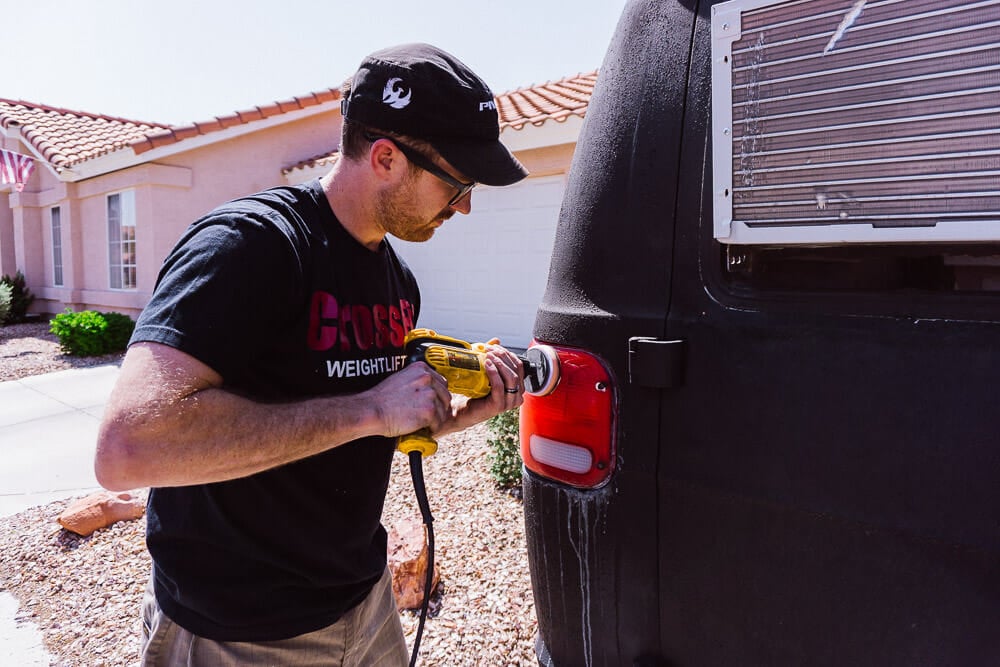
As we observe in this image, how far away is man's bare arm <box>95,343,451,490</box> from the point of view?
1036 millimetres

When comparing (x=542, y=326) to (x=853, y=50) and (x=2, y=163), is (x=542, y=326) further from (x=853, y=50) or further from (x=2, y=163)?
(x=2, y=163)

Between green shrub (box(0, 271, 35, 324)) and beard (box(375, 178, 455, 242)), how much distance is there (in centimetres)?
1569

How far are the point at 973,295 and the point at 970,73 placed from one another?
1.23ft

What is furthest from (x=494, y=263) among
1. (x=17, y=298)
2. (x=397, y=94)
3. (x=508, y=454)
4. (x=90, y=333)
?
(x=17, y=298)

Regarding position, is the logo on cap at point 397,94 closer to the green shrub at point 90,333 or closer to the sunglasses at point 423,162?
the sunglasses at point 423,162

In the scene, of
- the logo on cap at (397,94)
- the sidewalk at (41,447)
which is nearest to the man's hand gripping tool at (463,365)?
the logo on cap at (397,94)

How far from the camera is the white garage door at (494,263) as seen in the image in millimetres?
7887

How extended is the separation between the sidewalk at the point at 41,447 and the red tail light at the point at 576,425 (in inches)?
107

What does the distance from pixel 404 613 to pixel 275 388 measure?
7.10 feet

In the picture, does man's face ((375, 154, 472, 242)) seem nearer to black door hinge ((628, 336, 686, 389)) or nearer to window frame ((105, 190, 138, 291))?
black door hinge ((628, 336, 686, 389))

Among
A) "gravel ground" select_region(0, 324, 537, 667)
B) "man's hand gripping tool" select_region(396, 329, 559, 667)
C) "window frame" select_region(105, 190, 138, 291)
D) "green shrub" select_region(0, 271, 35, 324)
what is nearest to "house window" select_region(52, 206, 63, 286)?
"green shrub" select_region(0, 271, 35, 324)

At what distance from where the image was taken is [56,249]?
1476 cm

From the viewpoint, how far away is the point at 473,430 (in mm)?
5984

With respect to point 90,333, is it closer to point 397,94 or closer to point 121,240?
point 121,240
